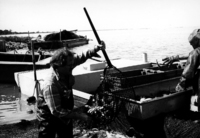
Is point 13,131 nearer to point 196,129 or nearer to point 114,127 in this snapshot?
point 114,127

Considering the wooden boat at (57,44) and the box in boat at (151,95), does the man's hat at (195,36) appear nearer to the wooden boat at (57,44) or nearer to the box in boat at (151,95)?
the box in boat at (151,95)

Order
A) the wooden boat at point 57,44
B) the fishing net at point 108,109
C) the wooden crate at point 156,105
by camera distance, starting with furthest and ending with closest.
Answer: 1. the wooden boat at point 57,44
2. the wooden crate at point 156,105
3. the fishing net at point 108,109

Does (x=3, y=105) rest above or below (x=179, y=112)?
below

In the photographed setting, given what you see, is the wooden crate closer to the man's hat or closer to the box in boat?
the box in boat

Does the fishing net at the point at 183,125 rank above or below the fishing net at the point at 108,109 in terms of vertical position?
below

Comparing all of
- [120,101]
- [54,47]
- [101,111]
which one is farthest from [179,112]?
[54,47]

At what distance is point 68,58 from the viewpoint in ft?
9.21

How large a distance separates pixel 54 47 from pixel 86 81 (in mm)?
35315

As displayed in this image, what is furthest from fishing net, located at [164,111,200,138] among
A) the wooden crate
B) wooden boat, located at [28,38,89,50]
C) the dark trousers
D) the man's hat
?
wooden boat, located at [28,38,89,50]

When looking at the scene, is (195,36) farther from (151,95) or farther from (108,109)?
(151,95)

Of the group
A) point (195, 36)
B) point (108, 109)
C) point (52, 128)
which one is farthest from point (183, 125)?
point (52, 128)

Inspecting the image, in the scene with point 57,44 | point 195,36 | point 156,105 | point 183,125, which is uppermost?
point 57,44

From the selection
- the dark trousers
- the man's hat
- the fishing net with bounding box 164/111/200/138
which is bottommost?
the fishing net with bounding box 164/111/200/138

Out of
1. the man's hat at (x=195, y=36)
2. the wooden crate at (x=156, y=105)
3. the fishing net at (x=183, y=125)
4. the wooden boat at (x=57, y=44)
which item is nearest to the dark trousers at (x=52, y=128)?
the wooden crate at (x=156, y=105)
